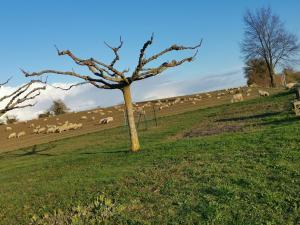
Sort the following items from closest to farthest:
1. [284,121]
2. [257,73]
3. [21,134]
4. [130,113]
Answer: [130,113]
[284,121]
[21,134]
[257,73]

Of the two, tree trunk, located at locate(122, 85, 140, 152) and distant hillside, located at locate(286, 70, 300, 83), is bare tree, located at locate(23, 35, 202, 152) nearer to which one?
tree trunk, located at locate(122, 85, 140, 152)

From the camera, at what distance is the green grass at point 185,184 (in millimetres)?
9562

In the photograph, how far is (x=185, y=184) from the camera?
11.8 m

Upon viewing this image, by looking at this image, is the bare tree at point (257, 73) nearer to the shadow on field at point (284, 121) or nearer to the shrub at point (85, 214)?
the shadow on field at point (284, 121)

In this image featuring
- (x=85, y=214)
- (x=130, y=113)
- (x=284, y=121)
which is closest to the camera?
(x=85, y=214)

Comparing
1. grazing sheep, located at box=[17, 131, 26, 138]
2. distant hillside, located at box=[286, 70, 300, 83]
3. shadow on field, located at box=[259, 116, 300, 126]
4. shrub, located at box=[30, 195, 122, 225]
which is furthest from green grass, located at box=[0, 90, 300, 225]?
distant hillside, located at box=[286, 70, 300, 83]

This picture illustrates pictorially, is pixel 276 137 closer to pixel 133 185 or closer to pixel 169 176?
pixel 169 176

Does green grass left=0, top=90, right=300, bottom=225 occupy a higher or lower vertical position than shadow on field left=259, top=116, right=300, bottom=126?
lower

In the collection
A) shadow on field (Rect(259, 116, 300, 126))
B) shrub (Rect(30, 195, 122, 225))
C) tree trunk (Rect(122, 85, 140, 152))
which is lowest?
shrub (Rect(30, 195, 122, 225))

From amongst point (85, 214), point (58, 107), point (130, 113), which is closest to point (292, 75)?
point (58, 107)

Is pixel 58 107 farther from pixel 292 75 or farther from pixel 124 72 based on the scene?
pixel 124 72

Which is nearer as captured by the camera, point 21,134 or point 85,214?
point 85,214

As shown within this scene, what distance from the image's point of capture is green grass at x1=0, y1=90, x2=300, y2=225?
31.4 ft

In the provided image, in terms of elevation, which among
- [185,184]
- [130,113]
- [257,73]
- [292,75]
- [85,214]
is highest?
[257,73]
